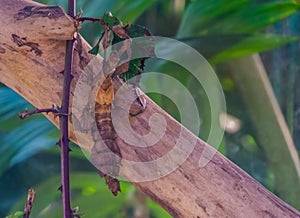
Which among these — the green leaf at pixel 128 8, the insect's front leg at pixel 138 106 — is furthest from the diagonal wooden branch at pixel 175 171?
the green leaf at pixel 128 8

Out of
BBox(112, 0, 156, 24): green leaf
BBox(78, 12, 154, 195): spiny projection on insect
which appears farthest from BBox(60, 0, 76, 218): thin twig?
BBox(112, 0, 156, 24): green leaf

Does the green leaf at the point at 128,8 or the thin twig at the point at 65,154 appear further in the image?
the green leaf at the point at 128,8

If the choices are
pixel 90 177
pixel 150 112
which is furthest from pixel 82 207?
pixel 150 112

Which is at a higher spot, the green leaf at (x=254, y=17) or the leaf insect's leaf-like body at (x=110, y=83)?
the leaf insect's leaf-like body at (x=110, y=83)

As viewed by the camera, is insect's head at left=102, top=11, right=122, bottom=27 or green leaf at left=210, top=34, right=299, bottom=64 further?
green leaf at left=210, top=34, right=299, bottom=64

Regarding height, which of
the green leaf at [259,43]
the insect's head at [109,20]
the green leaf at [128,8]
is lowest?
the green leaf at [259,43]

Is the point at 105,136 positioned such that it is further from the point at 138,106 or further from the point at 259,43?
the point at 259,43

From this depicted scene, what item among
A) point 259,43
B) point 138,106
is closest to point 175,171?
point 138,106

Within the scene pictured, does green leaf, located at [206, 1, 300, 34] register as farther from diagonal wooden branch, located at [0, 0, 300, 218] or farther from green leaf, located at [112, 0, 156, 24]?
diagonal wooden branch, located at [0, 0, 300, 218]

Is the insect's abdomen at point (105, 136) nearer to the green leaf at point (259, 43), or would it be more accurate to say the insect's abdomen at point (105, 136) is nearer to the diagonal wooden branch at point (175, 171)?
the diagonal wooden branch at point (175, 171)

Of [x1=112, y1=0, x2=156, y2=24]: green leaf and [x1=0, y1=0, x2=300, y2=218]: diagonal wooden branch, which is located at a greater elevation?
[x1=0, y1=0, x2=300, y2=218]: diagonal wooden branch
